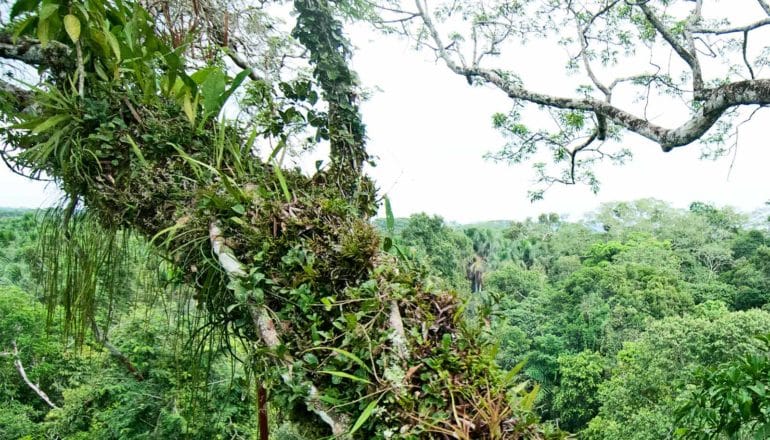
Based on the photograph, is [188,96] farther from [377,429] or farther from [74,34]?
[377,429]

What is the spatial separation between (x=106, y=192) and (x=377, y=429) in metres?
0.78

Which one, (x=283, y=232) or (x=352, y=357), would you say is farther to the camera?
(x=283, y=232)

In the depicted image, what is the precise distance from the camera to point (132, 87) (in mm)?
1102

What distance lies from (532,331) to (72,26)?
15.7 metres

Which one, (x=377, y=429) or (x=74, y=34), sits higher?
(x=74, y=34)

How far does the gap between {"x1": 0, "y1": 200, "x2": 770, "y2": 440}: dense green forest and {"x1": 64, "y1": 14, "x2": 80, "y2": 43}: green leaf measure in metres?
0.40

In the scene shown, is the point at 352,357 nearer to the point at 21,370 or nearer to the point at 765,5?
the point at 765,5

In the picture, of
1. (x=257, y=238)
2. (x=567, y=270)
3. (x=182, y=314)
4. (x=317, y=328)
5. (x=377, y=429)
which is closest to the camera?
(x=377, y=429)

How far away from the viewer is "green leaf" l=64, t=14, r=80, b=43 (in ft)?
3.17

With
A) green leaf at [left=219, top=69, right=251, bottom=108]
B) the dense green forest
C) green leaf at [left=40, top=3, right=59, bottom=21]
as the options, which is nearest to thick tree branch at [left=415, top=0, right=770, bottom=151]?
the dense green forest

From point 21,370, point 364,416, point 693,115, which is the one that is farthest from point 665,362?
point 21,370

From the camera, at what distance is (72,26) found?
98 centimetres

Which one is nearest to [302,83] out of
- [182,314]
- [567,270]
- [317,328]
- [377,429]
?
[182,314]

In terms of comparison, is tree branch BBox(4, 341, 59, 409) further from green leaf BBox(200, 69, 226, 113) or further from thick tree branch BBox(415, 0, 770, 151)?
green leaf BBox(200, 69, 226, 113)
